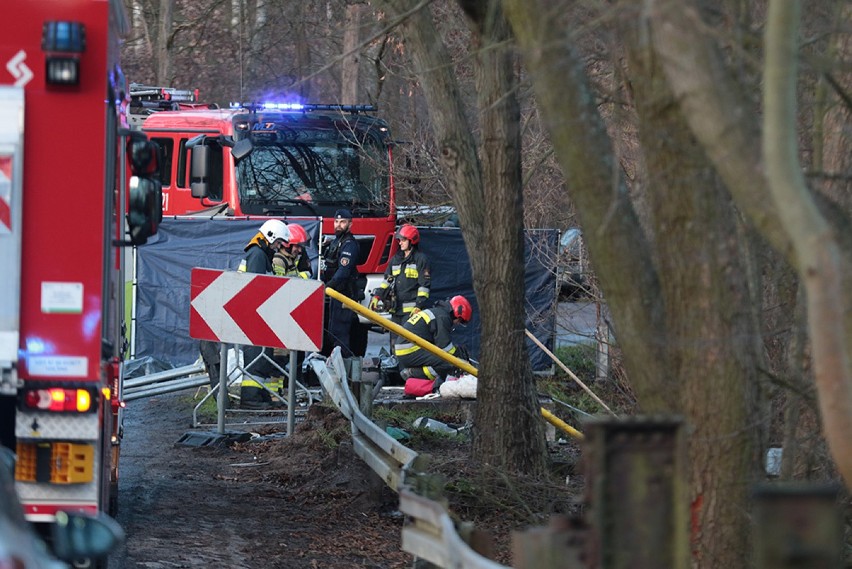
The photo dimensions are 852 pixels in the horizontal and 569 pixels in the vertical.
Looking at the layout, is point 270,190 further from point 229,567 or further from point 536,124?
point 229,567

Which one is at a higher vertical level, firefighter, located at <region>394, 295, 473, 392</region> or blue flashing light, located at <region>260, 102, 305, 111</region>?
blue flashing light, located at <region>260, 102, 305, 111</region>

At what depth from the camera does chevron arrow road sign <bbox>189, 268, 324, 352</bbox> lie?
11656 mm

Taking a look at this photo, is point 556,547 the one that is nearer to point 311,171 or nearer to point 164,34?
point 311,171

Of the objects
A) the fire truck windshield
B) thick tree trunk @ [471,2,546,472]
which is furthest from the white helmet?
thick tree trunk @ [471,2,546,472]

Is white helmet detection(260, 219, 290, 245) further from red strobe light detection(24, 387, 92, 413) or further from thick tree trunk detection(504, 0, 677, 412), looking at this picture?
thick tree trunk detection(504, 0, 677, 412)

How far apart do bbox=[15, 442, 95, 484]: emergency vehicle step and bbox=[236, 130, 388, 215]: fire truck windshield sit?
11748 mm

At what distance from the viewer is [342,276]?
15953mm

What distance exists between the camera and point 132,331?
16828 millimetres

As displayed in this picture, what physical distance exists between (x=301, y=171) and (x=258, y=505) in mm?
8847

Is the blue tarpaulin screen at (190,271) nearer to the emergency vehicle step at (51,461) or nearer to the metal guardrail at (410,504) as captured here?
the metal guardrail at (410,504)

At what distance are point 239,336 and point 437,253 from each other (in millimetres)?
5967

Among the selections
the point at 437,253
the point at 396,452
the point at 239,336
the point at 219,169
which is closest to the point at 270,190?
the point at 219,169

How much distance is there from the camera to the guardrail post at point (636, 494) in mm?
3777

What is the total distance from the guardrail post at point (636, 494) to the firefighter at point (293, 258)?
35.9 ft
